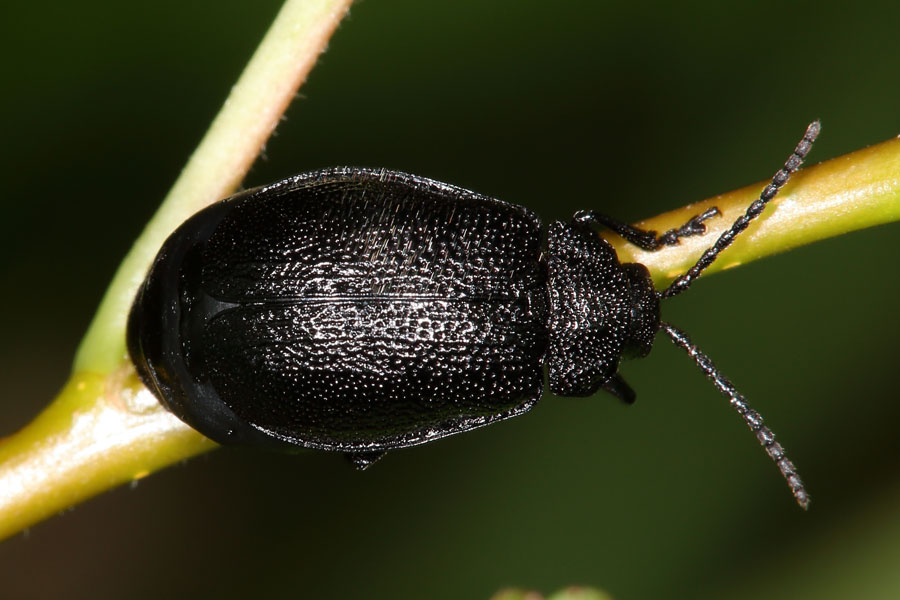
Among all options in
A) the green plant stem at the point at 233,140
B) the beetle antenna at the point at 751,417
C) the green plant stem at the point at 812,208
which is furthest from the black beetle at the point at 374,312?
the green plant stem at the point at 233,140

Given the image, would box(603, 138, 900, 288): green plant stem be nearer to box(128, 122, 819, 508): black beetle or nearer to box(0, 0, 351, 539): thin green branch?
box(128, 122, 819, 508): black beetle

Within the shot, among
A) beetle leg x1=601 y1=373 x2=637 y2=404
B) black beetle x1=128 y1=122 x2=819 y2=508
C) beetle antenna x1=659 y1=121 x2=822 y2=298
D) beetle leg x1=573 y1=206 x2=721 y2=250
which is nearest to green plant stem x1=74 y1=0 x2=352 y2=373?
black beetle x1=128 y1=122 x2=819 y2=508

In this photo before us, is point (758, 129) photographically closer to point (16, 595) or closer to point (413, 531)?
point (413, 531)

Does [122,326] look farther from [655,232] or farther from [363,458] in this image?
[655,232]

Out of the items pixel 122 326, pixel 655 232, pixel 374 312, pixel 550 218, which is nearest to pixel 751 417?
pixel 655 232

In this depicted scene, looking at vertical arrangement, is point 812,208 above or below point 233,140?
above

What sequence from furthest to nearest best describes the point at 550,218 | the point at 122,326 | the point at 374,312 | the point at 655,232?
1. the point at 550,218
2. the point at 374,312
3. the point at 655,232
4. the point at 122,326

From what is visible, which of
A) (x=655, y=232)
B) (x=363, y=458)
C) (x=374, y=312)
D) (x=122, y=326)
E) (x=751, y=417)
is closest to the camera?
(x=122, y=326)
